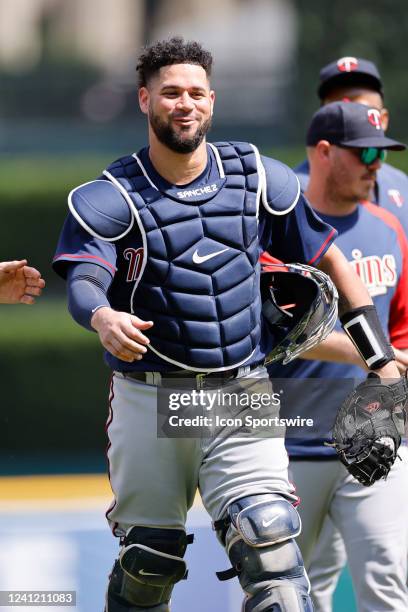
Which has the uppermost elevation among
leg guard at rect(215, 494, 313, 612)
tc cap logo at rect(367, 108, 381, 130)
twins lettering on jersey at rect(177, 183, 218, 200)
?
tc cap logo at rect(367, 108, 381, 130)

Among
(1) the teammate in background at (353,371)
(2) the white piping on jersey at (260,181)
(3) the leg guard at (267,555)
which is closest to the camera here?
(3) the leg guard at (267,555)

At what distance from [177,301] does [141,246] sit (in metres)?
0.20

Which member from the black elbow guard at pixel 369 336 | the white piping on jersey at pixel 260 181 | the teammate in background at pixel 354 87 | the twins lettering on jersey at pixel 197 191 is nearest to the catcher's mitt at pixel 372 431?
the black elbow guard at pixel 369 336

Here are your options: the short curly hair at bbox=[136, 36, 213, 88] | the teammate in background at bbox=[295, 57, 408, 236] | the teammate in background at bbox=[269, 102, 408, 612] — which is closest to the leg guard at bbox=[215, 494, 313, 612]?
the teammate in background at bbox=[269, 102, 408, 612]

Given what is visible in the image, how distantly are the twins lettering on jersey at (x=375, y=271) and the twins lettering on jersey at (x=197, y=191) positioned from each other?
0.94 m

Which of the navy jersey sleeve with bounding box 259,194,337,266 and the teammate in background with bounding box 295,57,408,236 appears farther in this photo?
the teammate in background with bounding box 295,57,408,236

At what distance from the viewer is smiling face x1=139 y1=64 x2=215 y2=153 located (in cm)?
413

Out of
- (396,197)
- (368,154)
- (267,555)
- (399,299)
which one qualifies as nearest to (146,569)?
(267,555)

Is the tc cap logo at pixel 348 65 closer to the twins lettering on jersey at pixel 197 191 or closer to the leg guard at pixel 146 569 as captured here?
the twins lettering on jersey at pixel 197 191

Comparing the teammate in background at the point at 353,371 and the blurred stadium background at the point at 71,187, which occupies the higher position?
the teammate in background at the point at 353,371

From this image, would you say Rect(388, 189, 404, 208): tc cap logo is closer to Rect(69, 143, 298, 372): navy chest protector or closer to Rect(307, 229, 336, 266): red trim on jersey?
Rect(307, 229, 336, 266): red trim on jersey

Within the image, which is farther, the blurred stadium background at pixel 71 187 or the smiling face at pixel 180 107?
the blurred stadium background at pixel 71 187

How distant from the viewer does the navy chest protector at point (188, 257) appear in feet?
13.3

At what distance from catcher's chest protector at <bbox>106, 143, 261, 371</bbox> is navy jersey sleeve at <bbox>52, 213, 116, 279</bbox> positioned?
12cm
